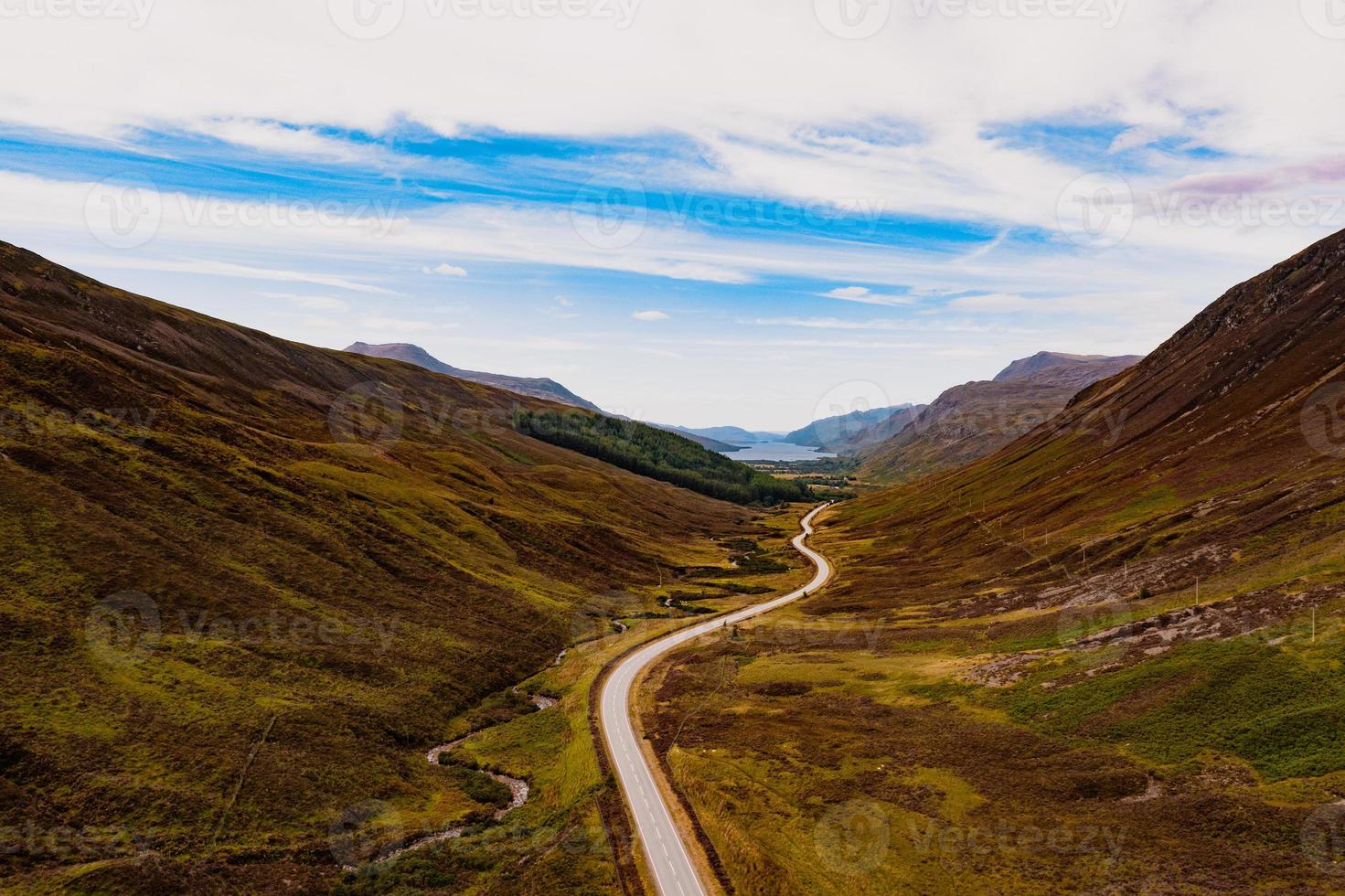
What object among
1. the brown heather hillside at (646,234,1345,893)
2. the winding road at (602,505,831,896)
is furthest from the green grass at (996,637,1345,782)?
the winding road at (602,505,831,896)

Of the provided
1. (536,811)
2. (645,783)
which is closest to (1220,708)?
(645,783)

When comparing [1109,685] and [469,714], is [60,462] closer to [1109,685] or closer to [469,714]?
[469,714]

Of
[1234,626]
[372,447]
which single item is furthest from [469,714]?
[372,447]

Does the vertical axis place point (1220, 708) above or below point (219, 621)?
above

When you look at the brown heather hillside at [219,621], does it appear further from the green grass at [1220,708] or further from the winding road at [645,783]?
the green grass at [1220,708]

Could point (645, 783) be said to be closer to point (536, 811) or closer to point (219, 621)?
point (536, 811)

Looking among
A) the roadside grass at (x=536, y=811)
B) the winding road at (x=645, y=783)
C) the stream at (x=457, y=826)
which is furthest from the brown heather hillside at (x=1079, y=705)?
the stream at (x=457, y=826)
